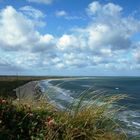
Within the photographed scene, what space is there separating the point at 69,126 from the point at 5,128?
3.86 ft

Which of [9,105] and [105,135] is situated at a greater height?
[9,105]

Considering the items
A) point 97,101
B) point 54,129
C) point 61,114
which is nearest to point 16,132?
point 54,129

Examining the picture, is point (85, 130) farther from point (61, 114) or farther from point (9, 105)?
point (9, 105)

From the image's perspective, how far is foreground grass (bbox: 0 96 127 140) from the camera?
277 inches

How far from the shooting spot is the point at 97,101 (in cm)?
825

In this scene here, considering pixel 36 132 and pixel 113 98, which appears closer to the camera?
pixel 36 132

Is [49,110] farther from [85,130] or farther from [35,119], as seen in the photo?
[85,130]

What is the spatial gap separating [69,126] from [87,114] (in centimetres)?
52

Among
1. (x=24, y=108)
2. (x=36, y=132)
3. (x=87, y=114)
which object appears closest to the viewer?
(x=36, y=132)

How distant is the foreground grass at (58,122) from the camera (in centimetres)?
702

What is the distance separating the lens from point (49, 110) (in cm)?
820

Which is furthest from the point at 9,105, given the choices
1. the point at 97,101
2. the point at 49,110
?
the point at 97,101

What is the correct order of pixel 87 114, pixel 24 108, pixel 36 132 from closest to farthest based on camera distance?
pixel 36 132 < pixel 87 114 < pixel 24 108

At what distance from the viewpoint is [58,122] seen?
748cm
